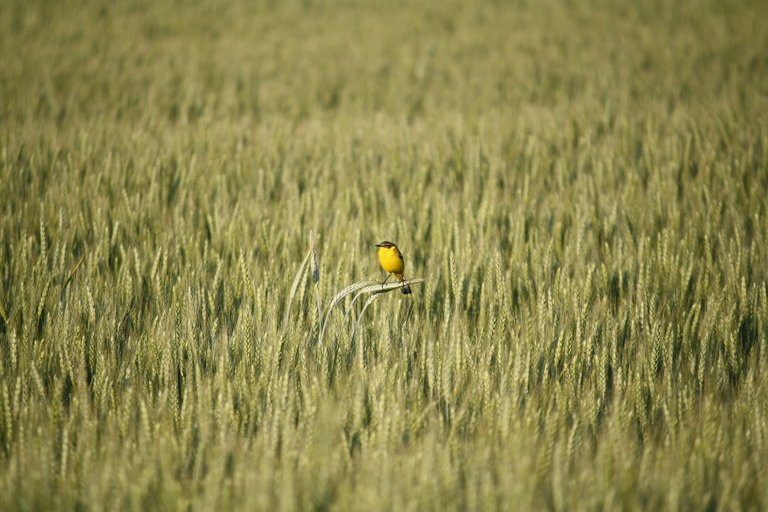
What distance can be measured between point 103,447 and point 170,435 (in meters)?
0.12

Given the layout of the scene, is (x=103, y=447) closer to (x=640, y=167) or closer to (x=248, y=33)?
(x=640, y=167)

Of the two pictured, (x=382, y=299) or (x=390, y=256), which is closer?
(x=390, y=256)

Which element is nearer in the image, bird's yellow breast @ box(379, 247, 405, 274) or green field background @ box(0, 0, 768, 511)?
green field background @ box(0, 0, 768, 511)

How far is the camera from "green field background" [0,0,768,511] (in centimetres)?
105

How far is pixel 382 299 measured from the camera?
5.77 feet

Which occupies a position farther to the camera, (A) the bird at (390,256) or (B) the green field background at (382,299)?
(A) the bird at (390,256)

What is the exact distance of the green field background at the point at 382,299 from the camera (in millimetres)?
1050

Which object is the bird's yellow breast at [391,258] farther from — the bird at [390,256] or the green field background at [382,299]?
the green field background at [382,299]

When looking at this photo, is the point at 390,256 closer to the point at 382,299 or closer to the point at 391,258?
the point at 391,258

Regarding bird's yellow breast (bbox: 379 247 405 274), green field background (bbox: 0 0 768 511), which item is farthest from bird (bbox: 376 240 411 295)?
green field background (bbox: 0 0 768 511)

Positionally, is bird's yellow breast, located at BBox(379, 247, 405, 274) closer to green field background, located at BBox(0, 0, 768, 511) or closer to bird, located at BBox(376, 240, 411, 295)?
bird, located at BBox(376, 240, 411, 295)

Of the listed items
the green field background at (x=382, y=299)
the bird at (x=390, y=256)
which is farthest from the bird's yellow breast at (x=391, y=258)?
the green field background at (x=382, y=299)

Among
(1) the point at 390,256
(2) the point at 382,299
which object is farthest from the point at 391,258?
(2) the point at 382,299

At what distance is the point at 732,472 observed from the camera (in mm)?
1066
